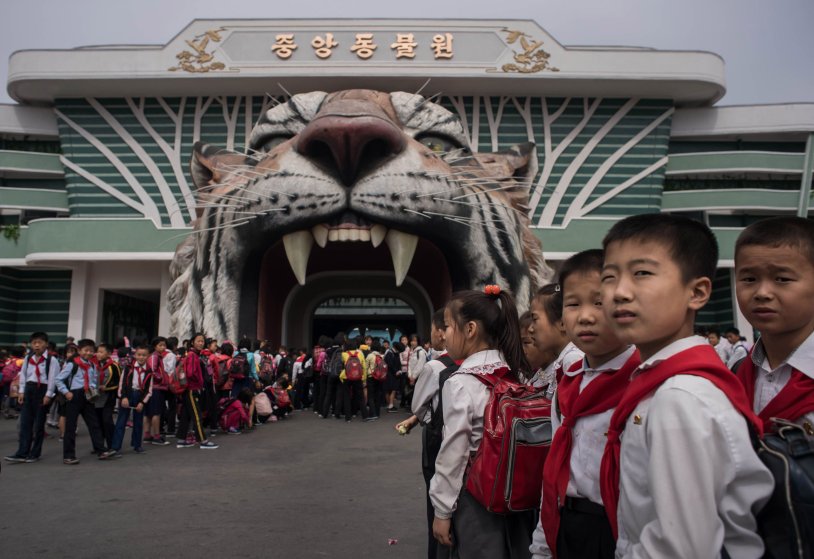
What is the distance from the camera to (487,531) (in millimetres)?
2012

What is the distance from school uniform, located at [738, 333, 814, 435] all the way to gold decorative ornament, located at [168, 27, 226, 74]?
694 inches

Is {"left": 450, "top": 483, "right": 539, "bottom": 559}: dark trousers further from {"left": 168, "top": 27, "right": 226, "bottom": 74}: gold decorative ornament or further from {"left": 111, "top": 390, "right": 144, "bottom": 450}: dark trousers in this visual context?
{"left": 168, "top": 27, "right": 226, "bottom": 74}: gold decorative ornament

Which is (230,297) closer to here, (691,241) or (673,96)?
(691,241)

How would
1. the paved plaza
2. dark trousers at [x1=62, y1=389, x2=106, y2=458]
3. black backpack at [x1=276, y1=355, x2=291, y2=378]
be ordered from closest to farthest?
the paved plaza → dark trousers at [x1=62, y1=389, x2=106, y2=458] → black backpack at [x1=276, y1=355, x2=291, y2=378]

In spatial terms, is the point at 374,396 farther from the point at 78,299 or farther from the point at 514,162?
the point at 78,299

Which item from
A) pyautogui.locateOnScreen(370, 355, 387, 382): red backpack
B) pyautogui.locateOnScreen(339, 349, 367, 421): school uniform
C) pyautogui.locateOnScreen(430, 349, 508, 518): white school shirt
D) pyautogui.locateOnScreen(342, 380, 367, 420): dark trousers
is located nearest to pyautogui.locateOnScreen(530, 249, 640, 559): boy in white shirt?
pyautogui.locateOnScreen(430, 349, 508, 518): white school shirt

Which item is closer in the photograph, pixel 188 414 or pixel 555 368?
pixel 555 368

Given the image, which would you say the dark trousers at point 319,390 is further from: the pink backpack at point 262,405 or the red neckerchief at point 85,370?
the red neckerchief at point 85,370

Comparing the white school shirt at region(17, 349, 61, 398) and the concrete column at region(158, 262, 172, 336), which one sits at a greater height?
the concrete column at region(158, 262, 172, 336)

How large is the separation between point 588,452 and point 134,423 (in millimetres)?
5723

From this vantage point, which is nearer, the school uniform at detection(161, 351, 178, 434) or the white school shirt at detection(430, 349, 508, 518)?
the white school shirt at detection(430, 349, 508, 518)

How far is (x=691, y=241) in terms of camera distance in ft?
4.14

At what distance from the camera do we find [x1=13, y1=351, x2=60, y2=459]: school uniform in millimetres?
5844

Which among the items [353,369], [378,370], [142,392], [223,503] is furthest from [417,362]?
[223,503]
